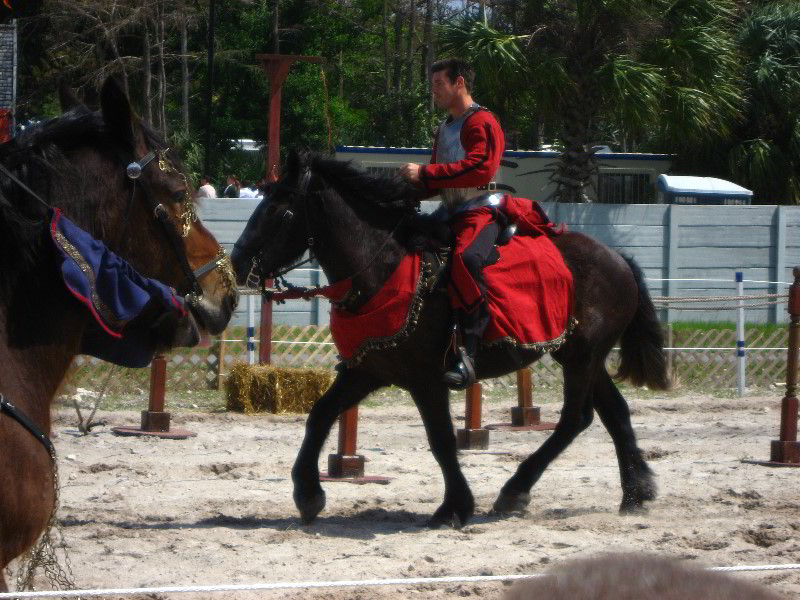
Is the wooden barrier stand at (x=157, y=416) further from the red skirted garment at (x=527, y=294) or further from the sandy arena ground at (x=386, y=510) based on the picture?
the red skirted garment at (x=527, y=294)

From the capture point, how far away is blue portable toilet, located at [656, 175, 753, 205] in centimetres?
1956

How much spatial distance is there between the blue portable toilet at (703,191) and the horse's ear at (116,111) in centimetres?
1766

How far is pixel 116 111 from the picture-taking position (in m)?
3.03

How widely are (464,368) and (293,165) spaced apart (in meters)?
1.43

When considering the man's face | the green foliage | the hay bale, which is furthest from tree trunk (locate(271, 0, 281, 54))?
the man's face

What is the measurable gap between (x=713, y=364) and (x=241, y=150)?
16.5 meters

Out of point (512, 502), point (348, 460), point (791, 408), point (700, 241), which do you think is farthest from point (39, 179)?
point (700, 241)

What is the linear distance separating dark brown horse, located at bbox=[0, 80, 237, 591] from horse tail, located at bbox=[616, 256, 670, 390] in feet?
14.8

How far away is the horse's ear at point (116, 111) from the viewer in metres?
2.98

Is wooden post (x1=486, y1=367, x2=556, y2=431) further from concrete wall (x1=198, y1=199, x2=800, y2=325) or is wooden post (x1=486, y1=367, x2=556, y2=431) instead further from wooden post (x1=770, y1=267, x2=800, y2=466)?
concrete wall (x1=198, y1=199, x2=800, y2=325)

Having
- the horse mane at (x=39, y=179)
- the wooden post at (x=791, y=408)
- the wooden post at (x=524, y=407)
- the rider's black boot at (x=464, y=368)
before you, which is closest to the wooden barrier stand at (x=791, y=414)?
the wooden post at (x=791, y=408)

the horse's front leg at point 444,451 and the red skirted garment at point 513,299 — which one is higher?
the red skirted garment at point 513,299

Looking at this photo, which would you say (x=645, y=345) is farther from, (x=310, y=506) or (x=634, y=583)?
(x=634, y=583)

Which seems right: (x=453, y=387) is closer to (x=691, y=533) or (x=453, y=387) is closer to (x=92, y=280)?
(x=691, y=533)
